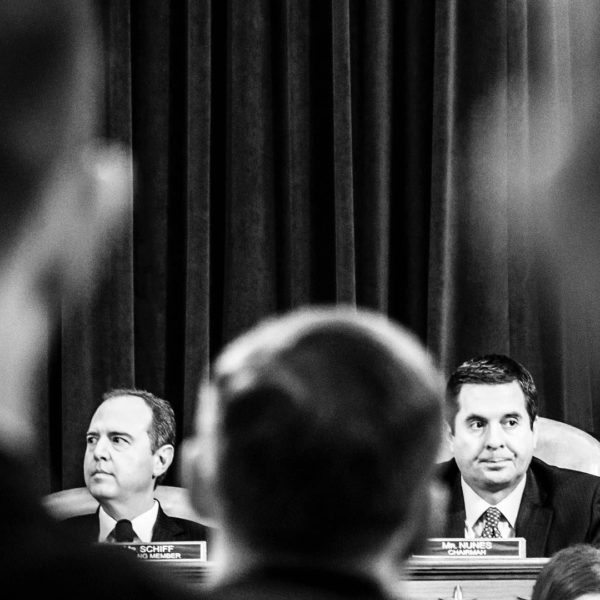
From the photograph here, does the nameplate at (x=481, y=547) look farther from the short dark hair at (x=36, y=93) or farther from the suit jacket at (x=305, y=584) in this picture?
the short dark hair at (x=36, y=93)

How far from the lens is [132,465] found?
3.35 m

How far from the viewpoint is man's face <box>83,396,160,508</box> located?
330cm

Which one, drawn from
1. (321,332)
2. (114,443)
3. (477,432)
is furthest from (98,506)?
(321,332)

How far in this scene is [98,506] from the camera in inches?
134

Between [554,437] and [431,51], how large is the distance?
1.60 metres

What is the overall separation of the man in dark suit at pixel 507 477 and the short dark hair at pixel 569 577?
3.77 ft

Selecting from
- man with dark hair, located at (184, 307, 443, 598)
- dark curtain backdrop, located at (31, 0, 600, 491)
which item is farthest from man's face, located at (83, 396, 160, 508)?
man with dark hair, located at (184, 307, 443, 598)

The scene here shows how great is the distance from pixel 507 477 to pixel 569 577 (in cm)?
126

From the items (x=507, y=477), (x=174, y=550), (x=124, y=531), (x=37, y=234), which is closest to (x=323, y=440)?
(x=37, y=234)

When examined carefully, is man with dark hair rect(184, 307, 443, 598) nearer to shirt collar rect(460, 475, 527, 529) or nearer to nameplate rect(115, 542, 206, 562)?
nameplate rect(115, 542, 206, 562)

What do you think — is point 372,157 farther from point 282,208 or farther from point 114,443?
point 114,443

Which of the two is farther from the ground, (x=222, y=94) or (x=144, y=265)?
(x=222, y=94)

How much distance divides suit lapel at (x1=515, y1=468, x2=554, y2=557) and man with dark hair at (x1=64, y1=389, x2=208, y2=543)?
853mm

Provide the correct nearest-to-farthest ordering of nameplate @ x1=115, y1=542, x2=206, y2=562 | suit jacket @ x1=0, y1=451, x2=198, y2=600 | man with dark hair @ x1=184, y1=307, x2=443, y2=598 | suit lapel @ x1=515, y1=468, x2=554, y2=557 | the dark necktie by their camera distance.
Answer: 1. suit jacket @ x1=0, y1=451, x2=198, y2=600
2. man with dark hair @ x1=184, y1=307, x2=443, y2=598
3. nameplate @ x1=115, y1=542, x2=206, y2=562
4. the dark necktie
5. suit lapel @ x1=515, y1=468, x2=554, y2=557
